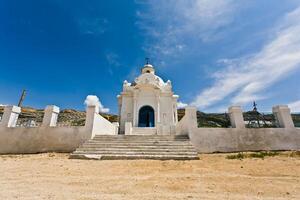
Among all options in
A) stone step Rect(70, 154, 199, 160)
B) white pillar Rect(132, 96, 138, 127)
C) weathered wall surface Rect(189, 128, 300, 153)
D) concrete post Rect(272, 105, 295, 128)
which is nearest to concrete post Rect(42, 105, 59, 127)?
stone step Rect(70, 154, 199, 160)

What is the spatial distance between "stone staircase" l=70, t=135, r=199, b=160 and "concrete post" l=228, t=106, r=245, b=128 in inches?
111

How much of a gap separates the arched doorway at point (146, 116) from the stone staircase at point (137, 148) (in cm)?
793

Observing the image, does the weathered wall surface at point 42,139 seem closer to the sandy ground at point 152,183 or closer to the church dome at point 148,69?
the sandy ground at point 152,183

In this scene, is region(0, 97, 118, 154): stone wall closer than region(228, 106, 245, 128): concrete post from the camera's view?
No

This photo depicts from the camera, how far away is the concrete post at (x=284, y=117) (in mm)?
9566

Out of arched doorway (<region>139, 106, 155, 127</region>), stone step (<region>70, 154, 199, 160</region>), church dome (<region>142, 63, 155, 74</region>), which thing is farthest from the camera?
church dome (<region>142, 63, 155, 74</region>)

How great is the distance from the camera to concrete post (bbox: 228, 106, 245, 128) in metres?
9.41

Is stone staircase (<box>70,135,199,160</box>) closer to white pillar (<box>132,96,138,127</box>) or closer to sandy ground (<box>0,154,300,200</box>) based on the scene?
sandy ground (<box>0,154,300,200</box>)

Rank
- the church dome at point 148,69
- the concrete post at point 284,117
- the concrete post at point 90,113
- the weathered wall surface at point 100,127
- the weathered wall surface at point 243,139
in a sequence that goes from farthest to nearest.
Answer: the church dome at point 148,69
the weathered wall surface at point 100,127
the concrete post at point 90,113
the concrete post at point 284,117
the weathered wall surface at point 243,139

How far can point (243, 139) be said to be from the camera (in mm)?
9164

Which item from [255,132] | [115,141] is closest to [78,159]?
[115,141]

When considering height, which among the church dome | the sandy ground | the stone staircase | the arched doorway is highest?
the church dome

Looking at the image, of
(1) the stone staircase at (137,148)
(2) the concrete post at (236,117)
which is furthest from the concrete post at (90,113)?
(2) the concrete post at (236,117)

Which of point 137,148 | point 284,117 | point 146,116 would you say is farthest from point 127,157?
point 146,116
